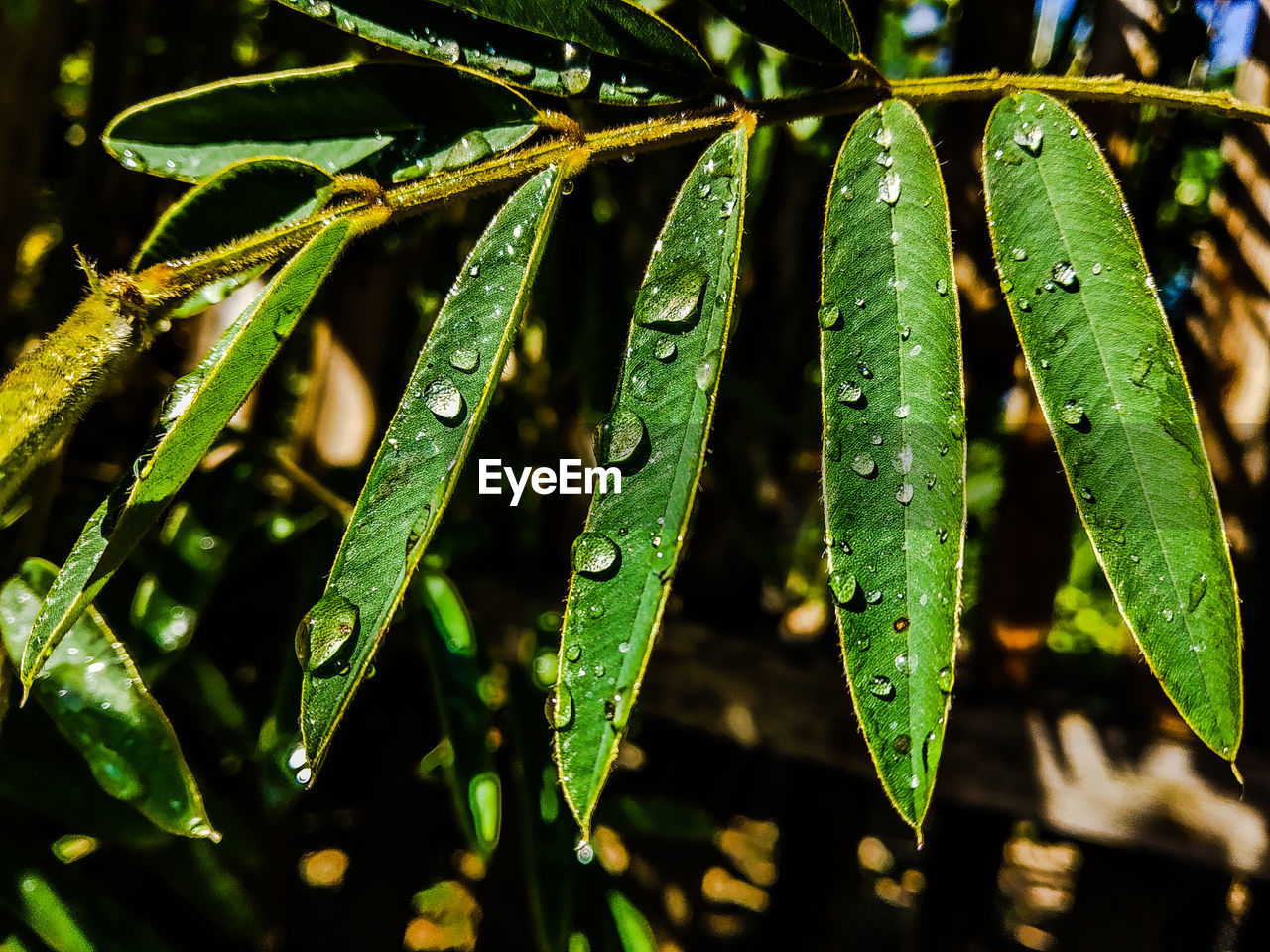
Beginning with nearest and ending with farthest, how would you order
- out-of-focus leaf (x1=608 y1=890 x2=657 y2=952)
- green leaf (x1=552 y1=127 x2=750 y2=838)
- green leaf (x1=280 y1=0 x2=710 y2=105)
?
1. green leaf (x1=552 y1=127 x2=750 y2=838)
2. green leaf (x1=280 y1=0 x2=710 y2=105)
3. out-of-focus leaf (x1=608 y1=890 x2=657 y2=952)

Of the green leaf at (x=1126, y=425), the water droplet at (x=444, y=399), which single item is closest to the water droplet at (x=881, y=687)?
the green leaf at (x=1126, y=425)

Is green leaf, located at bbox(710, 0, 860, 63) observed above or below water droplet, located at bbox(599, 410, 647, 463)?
above

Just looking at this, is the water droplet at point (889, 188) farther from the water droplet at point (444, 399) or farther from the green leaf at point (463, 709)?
the green leaf at point (463, 709)

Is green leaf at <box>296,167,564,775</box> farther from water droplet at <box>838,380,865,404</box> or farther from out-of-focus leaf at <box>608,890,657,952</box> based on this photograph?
out-of-focus leaf at <box>608,890,657,952</box>

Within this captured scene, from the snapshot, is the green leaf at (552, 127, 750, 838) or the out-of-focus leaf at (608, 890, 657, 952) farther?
the out-of-focus leaf at (608, 890, 657, 952)

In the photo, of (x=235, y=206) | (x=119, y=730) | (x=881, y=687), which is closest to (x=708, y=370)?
(x=881, y=687)

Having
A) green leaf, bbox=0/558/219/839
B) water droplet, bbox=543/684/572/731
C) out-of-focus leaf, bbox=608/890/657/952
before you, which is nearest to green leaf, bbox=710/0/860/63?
water droplet, bbox=543/684/572/731

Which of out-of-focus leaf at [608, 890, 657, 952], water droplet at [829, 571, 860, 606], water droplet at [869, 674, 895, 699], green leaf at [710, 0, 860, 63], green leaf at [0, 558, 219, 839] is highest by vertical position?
green leaf at [710, 0, 860, 63]

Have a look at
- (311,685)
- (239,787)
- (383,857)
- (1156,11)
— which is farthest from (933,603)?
(383,857)

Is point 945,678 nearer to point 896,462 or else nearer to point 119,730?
point 896,462
